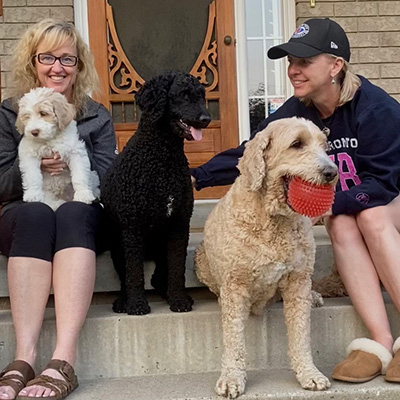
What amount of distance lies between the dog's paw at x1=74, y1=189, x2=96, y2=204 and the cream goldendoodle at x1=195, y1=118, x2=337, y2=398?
68cm

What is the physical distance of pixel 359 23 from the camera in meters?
4.72

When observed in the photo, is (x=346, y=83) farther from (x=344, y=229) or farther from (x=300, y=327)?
(x=300, y=327)

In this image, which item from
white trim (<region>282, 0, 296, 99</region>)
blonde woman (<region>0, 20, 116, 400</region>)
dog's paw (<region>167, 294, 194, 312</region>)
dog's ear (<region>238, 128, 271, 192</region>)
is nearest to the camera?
dog's ear (<region>238, 128, 271, 192</region>)

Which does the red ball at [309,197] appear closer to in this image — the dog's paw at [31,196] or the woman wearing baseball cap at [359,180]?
the woman wearing baseball cap at [359,180]

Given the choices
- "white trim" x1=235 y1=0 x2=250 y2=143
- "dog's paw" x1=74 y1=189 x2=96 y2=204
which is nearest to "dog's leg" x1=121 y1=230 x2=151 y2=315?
"dog's paw" x1=74 y1=189 x2=96 y2=204

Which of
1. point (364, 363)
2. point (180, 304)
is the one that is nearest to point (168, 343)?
point (180, 304)

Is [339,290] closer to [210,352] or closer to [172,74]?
[210,352]

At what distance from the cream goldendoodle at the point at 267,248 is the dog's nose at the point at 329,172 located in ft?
0.39

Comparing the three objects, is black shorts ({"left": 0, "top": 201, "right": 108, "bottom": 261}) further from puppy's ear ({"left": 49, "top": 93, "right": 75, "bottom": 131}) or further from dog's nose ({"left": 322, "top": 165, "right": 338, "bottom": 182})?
dog's nose ({"left": 322, "top": 165, "right": 338, "bottom": 182})

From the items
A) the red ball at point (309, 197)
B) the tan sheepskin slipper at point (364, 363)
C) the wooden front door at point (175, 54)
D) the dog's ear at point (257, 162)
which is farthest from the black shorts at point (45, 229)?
the wooden front door at point (175, 54)

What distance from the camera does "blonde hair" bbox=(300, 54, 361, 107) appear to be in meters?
2.64

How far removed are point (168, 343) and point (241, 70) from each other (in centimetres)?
285

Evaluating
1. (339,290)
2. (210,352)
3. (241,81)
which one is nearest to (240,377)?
(210,352)

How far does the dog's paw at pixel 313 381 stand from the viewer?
7.26 ft
